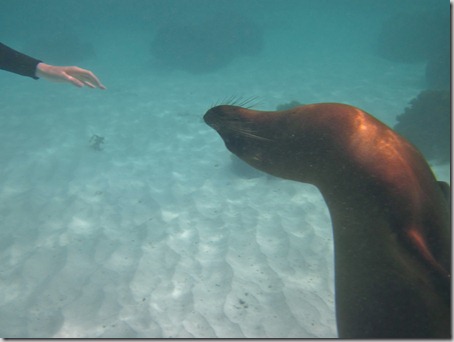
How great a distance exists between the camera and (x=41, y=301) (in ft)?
15.1

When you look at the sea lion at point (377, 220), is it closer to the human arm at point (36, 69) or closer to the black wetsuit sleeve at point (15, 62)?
the human arm at point (36, 69)

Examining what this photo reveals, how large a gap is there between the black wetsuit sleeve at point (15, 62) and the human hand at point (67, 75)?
77mm

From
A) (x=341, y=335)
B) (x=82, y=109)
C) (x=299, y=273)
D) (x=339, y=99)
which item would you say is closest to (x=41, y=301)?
(x=299, y=273)

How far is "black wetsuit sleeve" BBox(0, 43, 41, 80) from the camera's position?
3589 mm

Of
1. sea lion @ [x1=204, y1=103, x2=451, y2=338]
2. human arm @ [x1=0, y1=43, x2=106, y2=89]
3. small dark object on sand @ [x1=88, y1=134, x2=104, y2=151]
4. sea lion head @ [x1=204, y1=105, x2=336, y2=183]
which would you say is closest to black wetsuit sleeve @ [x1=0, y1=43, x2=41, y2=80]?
human arm @ [x1=0, y1=43, x2=106, y2=89]

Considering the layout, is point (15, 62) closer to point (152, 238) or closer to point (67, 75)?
point (67, 75)

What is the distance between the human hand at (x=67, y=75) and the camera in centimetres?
372

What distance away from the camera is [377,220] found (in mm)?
1628

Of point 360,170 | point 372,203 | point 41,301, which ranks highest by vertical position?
point 360,170

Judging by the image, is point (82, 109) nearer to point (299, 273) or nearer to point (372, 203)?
point (299, 273)

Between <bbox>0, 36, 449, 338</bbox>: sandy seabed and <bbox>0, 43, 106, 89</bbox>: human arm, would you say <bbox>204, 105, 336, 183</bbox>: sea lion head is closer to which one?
<bbox>0, 43, 106, 89</bbox>: human arm

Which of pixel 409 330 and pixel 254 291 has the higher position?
pixel 409 330

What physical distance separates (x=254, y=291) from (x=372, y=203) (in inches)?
136

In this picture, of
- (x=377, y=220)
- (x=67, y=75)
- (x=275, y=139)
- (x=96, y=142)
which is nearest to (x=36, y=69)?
(x=67, y=75)
